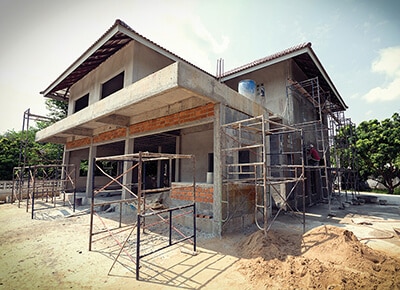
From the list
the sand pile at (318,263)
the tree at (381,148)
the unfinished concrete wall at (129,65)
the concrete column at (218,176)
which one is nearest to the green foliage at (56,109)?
the unfinished concrete wall at (129,65)

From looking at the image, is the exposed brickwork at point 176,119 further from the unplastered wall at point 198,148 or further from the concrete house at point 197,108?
the unplastered wall at point 198,148

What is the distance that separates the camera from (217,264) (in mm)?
3838

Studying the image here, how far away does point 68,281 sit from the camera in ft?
10.7

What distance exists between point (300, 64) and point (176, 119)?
758 cm

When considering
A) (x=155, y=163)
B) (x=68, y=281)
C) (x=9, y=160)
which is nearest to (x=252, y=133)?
(x=68, y=281)

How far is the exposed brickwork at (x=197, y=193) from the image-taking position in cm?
574

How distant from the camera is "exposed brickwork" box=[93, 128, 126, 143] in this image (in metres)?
9.30

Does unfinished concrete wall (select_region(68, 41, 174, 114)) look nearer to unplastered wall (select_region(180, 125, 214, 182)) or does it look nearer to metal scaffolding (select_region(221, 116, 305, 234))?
unplastered wall (select_region(180, 125, 214, 182))

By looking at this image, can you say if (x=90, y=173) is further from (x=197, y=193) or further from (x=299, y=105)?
(x=299, y=105)

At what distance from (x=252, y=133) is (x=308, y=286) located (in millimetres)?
4990

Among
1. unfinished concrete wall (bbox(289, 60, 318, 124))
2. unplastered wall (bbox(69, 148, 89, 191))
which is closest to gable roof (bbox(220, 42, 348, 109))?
unfinished concrete wall (bbox(289, 60, 318, 124))

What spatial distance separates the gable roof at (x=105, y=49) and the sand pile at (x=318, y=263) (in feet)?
23.8

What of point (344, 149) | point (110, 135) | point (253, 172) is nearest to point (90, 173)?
point (110, 135)

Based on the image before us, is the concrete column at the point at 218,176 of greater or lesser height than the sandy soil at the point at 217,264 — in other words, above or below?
above
